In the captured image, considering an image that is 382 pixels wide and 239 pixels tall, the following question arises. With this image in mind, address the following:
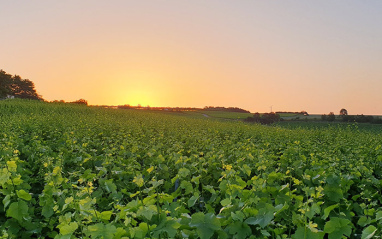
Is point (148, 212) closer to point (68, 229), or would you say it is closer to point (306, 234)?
point (68, 229)

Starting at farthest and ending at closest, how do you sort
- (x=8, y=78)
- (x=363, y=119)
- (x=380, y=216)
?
1. (x=8, y=78)
2. (x=363, y=119)
3. (x=380, y=216)

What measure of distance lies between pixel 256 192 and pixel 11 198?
129 inches

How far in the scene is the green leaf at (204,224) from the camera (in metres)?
2.58

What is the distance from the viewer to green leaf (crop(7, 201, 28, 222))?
3855mm

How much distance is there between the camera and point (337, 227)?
2.58 m

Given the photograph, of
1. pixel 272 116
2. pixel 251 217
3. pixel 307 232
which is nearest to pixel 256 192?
pixel 251 217

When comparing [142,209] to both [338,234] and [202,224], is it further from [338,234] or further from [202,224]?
[338,234]

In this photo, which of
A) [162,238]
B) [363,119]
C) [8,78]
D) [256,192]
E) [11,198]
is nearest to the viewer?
[162,238]

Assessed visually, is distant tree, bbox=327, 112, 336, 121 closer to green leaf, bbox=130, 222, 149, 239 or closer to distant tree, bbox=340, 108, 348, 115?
distant tree, bbox=340, 108, 348, 115

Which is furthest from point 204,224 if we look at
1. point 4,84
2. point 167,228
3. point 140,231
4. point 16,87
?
point 16,87

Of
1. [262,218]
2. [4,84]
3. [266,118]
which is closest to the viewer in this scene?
[262,218]

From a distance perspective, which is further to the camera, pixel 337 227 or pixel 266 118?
pixel 266 118

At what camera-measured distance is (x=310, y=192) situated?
140 inches

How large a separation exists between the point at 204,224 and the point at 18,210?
8.57 feet
